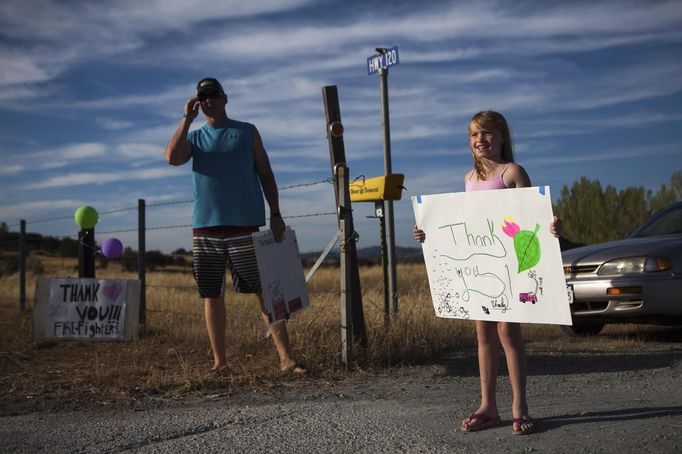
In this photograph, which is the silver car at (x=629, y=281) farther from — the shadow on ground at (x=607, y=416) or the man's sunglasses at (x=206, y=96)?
the man's sunglasses at (x=206, y=96)

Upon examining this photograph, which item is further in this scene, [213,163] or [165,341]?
[165,341]

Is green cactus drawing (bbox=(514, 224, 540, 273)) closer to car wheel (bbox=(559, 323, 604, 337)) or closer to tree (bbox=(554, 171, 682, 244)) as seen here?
car wheel (bbox=(559, 323, 604, 337))

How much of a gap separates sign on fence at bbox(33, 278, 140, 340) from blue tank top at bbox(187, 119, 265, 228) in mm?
2710

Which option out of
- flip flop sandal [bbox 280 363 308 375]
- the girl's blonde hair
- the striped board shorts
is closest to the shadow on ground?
the girl's blonde hair

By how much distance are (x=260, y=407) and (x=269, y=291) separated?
1067 mm

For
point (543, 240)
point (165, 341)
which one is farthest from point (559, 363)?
point (165, 341)

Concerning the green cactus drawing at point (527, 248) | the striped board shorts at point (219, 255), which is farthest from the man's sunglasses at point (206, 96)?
the green cactus drawing at point (527, 248)

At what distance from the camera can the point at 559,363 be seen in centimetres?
608

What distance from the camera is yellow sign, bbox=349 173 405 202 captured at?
7.04 metres

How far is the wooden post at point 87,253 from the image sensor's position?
8.63m

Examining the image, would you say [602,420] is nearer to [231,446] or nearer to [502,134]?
[502,134]

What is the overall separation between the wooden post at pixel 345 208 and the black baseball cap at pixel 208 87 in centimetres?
112

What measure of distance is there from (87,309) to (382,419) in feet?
15.2

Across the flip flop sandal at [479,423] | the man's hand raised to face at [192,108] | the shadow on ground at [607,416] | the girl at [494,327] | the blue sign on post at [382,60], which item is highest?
the blue sign on post at [382,60]
